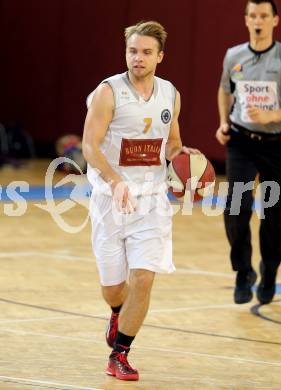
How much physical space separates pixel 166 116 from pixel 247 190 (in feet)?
5.82

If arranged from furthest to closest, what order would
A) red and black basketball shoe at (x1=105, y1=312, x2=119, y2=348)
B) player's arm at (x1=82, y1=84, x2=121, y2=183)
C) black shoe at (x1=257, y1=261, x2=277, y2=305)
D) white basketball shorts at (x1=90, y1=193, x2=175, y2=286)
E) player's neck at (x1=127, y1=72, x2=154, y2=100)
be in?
1. black shoe at (x1=257, y1=261, x2=277, y2=305)
2. red and black basketball shoe at (x1=105, y1=312, x2=119, y2=348)
3. player's neck at (x1=127, y1=72, x2=154, y2=100)
4. white basketball shorts at (x1=90, y1=193, x2=175, y2=286)
5. player's arm at (x1=82, y1=84, x2=121, y2=183)

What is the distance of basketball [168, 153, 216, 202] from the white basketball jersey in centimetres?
11

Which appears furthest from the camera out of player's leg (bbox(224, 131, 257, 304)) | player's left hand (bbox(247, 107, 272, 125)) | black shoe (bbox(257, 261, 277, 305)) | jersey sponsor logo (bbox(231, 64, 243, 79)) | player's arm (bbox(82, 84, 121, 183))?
black shoe (bbox(257, 261, 277, 305))

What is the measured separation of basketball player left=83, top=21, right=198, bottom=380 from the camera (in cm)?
573

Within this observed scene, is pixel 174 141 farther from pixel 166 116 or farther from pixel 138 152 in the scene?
pixel 138 152

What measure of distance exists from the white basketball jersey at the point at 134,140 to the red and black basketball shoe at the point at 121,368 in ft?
2.97

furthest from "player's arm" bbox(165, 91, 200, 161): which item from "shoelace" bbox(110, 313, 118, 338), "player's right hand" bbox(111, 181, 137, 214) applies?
"shoelace" bbox(110, 313, 118, 338)

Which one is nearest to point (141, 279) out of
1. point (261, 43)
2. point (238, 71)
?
point (238, 71)

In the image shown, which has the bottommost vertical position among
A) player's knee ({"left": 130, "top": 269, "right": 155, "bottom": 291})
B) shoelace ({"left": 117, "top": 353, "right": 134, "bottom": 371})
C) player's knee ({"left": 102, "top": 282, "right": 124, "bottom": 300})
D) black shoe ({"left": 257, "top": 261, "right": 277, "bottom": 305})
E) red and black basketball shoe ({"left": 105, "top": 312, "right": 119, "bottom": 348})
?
black shoe ({"left": 257, "top": 261, "right": 277, "bottom": 305})

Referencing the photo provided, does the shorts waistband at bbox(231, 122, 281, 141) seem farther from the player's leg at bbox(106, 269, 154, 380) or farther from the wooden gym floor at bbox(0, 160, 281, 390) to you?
the player's leg at bbox(106, 269, 154, 380)

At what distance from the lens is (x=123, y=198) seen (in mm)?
5484

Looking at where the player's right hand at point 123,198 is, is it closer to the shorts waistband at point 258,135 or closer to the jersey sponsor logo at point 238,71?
the shorts waistband at point 258,135

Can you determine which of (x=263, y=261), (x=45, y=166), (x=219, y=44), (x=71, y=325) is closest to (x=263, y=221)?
(x=263, y=261)

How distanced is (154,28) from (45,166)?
1108 cm
